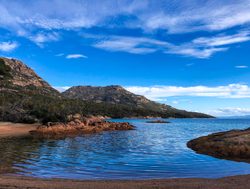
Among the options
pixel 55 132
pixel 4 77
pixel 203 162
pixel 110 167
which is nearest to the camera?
pixel 110 167

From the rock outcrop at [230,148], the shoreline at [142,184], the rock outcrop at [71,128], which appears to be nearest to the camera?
the shoreline at [142,184]

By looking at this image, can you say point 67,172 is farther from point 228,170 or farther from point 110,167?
point 228,170

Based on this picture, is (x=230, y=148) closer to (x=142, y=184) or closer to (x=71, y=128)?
(x=142, y=184)

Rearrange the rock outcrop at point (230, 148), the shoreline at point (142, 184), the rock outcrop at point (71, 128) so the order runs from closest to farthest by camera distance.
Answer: the shoreline at point (142, 184)
the rock outcrop at point (230, 148)
the rock outcrop at point (71, 128)

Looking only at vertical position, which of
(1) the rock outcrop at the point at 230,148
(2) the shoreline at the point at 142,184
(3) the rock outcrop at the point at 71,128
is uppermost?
(3) the rock outcrop at the point at 71,128

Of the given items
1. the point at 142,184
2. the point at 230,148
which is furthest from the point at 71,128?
the point at 142,184

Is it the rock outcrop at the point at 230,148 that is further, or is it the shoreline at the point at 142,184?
the rock outcrop at the point at 230,148

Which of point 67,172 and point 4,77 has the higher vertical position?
point 4,77

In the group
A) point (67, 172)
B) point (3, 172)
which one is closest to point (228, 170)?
point (67, 172)

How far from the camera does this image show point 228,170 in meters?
26.5

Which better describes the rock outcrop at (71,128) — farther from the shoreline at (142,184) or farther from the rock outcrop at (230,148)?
the shoreline at (142,184)

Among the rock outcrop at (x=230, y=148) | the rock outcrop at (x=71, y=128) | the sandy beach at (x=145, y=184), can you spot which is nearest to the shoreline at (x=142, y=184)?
the sandy beach at (x=145, y=184)

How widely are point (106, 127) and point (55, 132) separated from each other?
22.8 metres

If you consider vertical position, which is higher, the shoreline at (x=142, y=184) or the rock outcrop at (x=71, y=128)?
the rock outcrop at (x=71, y=128)
